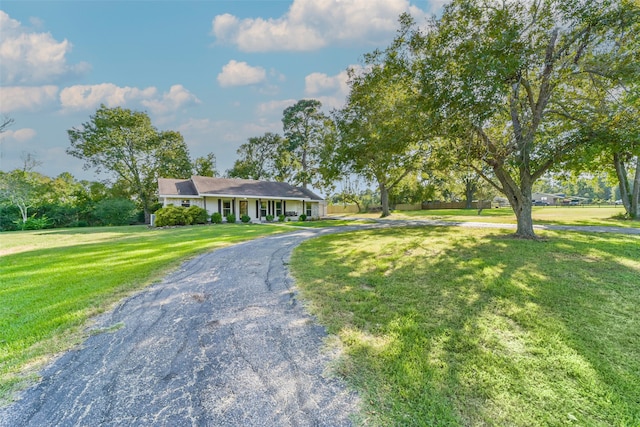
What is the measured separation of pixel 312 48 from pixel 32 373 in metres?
15.8

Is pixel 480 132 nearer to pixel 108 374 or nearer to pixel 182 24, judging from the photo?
pixel 108 374

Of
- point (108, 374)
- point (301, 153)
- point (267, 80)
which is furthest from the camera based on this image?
point (301, 153)

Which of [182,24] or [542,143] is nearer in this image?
[542,143]

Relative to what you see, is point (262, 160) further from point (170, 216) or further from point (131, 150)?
point (170, 216)

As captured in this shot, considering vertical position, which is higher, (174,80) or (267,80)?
(174,80)

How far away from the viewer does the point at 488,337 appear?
9.55 ft

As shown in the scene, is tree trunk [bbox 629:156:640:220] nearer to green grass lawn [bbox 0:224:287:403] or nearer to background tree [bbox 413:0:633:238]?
background tree [bbox 413:0:633:238]

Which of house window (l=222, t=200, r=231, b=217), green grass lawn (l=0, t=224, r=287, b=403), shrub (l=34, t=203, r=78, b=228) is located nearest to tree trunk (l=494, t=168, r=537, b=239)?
green grass lawn (l=0, t=224, r=287, b=403)

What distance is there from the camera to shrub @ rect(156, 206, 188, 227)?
17.8 meters

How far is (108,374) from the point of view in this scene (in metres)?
2.40

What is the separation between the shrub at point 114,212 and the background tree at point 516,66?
88.3 feet

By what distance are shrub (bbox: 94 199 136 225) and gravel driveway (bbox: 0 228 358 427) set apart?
25124mm

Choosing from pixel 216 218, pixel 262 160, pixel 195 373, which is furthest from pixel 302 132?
pixel 195 373

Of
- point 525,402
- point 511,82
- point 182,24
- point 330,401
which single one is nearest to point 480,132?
point 511,82
